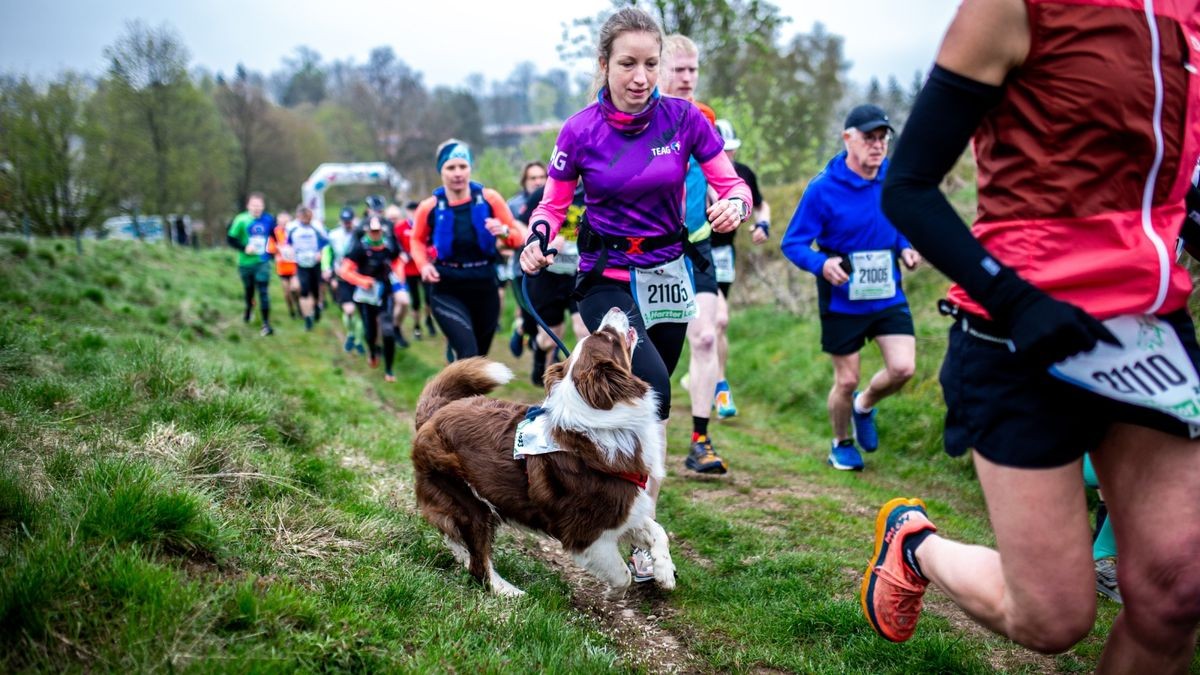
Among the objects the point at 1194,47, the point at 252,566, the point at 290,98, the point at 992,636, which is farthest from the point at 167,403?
the point at 290,98

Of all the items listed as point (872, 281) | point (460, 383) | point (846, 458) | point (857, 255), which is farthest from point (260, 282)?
point (872, 281)

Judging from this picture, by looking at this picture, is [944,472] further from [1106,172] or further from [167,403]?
[167,403]

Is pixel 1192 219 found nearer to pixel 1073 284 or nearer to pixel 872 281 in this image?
pixel 1073 284

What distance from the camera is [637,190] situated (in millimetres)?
3932

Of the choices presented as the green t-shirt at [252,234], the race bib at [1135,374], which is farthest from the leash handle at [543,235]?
the green t-shirt at [252,234]

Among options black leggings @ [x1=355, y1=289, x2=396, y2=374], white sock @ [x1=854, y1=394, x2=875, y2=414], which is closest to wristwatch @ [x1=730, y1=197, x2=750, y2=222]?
white sock @ [x1=854, y1=394, x2=875, y2=414]

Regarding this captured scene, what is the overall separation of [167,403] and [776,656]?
4.17 meters

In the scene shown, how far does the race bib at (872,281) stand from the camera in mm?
5879

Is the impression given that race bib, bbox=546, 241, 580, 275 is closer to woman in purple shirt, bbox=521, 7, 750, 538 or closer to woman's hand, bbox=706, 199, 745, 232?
woman in purple shirt, bbox=521, 7, 750, 538

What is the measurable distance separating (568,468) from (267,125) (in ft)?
164

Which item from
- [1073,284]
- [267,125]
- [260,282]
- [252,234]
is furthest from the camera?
[267,125]

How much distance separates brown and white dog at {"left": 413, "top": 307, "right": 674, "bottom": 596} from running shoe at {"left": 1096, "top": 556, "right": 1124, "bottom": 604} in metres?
2.13

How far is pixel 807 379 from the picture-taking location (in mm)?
9562

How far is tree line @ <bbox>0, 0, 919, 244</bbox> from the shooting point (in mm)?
18391
